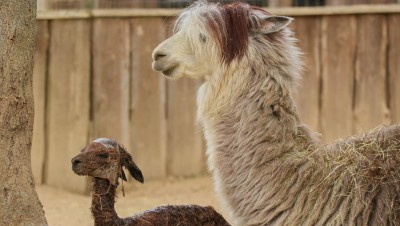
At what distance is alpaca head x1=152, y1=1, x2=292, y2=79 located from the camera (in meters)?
5.11

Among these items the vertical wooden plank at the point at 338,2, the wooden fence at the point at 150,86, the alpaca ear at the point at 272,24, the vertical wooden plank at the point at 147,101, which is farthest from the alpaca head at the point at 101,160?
the vertical wooden plank at the point at 338,2

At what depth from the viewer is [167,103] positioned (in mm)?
10102

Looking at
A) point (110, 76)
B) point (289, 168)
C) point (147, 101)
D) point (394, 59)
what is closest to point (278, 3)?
point (394, 59)

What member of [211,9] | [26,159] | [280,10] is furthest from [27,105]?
[280,10]

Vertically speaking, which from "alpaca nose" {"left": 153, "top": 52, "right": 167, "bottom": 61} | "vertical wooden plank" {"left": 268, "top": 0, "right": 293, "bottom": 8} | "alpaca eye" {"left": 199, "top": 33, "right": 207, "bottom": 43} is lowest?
"alpaca nose" {"left": 153, "top": 52, "right": 167, "bottom": 61}

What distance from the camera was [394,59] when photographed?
10.0 metres

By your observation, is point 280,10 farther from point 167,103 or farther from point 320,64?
point 167,103

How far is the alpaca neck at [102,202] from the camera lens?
5039mm

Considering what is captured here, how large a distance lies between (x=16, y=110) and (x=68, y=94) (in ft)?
14.3

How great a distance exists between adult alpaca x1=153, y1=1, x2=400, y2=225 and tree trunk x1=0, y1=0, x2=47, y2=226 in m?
0.85

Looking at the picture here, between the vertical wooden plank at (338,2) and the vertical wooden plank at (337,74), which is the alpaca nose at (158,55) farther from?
the vertical wooden plank at (338,2)

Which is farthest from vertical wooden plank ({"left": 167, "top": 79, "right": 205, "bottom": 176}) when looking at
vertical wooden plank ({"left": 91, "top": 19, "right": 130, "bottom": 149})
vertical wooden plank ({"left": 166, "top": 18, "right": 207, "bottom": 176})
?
vertical wooden plank ({"left": 91, "top": 19, "right": 130, "bottom": 149})

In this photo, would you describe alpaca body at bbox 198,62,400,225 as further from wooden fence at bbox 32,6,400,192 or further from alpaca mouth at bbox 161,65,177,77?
wooden fence at bbox 32,6,400,192

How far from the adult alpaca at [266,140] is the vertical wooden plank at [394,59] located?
4.98 meters
